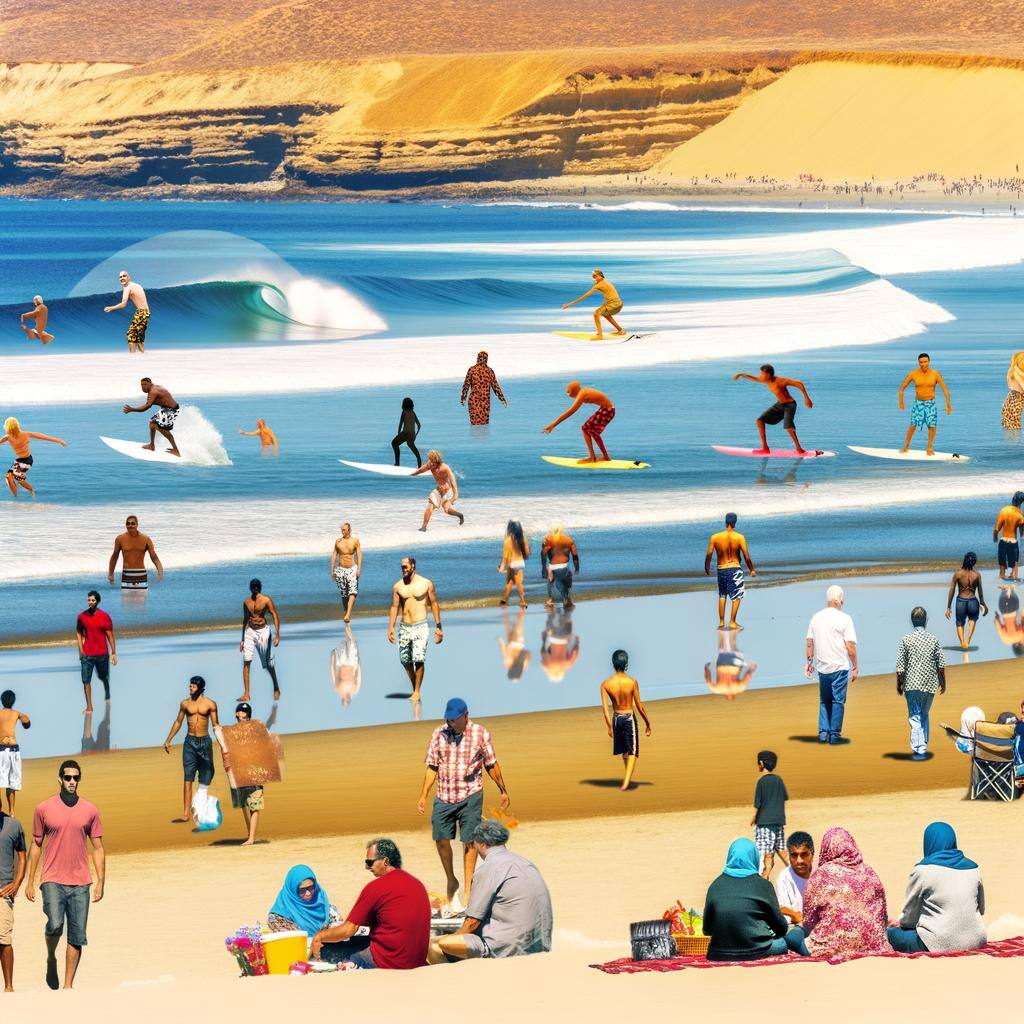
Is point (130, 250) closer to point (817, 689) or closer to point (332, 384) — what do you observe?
point (332, 384)

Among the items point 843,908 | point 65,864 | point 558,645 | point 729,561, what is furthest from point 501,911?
point 729,561

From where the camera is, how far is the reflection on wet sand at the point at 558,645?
15.2m

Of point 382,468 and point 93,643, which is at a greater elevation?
point 382,468

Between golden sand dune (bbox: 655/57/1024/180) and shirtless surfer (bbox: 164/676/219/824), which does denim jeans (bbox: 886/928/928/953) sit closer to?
shirtless surfer (bbox: 164/676/219/824)

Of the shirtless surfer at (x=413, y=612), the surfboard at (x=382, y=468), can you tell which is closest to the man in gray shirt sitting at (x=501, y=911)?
the shirtless surfer at (x=413, y=612)

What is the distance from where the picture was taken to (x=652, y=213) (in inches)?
6088

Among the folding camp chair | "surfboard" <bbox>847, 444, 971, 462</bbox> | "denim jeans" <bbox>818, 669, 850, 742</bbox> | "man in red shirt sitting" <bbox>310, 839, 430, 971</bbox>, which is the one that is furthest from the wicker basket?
"surfboard" <bbox>847, 444, 971, 462</bbox>

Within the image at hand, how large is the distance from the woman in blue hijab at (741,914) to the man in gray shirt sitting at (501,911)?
75 cm

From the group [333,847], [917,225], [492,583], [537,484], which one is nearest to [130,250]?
[917,225]

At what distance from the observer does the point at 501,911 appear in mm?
8242

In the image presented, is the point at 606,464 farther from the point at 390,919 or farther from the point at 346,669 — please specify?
the point at 390,919

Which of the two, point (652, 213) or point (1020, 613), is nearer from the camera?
point (1020, 613)

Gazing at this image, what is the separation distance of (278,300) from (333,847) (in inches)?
2077

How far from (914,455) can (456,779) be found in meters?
19.5
